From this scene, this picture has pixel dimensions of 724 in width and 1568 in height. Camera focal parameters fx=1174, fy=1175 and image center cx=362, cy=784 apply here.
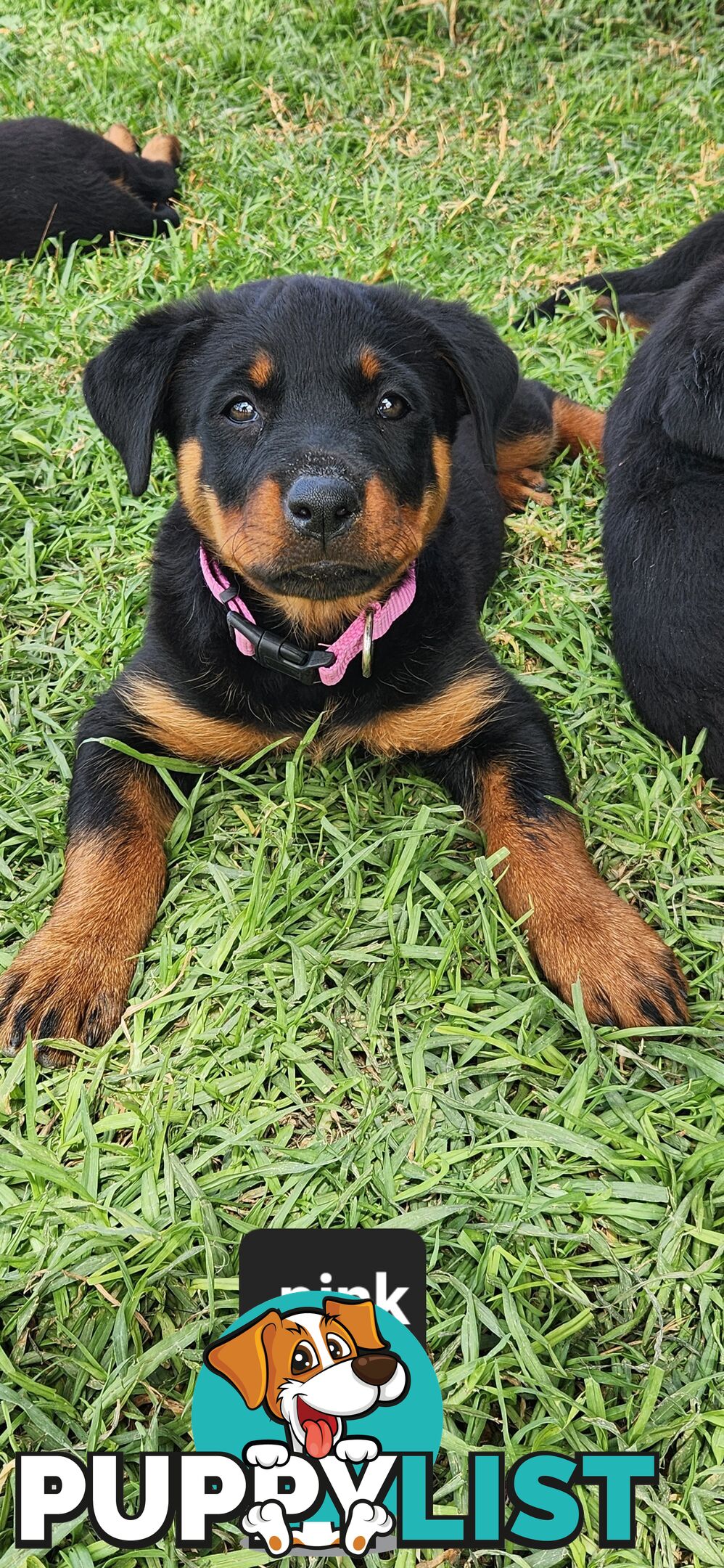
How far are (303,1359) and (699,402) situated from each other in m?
2.25

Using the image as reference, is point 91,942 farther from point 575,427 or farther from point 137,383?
point 575,427

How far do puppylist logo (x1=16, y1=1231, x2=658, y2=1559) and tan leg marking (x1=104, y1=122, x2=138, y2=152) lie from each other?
227 inches

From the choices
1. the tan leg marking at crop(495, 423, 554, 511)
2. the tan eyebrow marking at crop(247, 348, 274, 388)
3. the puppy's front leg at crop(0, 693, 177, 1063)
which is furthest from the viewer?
the tan leg marking at crop(495, 423, 554, 511)

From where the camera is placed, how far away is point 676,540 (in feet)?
9.20

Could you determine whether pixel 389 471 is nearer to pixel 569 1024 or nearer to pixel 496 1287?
pixel 569 1024

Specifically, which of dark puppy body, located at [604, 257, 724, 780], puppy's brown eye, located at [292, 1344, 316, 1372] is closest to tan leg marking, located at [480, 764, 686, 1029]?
dark puppy body, located at [604, 257, 724, 780]

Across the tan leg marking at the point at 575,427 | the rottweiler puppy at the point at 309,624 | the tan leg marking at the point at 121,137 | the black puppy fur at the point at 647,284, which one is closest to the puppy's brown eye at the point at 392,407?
the rottweiler puppy at the point at 309,624

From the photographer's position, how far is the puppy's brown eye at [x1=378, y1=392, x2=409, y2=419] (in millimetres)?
2590

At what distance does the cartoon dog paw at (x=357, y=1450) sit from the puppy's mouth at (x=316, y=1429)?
0.02 metres

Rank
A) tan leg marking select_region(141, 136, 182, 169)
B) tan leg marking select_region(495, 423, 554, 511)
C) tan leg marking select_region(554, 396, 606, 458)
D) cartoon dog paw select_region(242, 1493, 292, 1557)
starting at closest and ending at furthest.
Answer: cartoon dog paw select_region(242, 1493, 292, 1557)
tan leg marking select_region(495, 423, 554, 511)
tan leg marking select_region(554, 396, 606, 458)
tan leg marking select_region(141, 136, 182, 169)

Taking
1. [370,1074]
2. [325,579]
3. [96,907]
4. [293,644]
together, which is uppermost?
[325,579]

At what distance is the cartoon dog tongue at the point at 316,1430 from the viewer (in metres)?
1.82

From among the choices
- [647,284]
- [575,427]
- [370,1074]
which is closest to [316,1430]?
[370,1074]

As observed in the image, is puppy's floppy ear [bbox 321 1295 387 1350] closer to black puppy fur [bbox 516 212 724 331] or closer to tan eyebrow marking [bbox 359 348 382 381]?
tan eyebrow marking [bbox 359 348 382 381]
